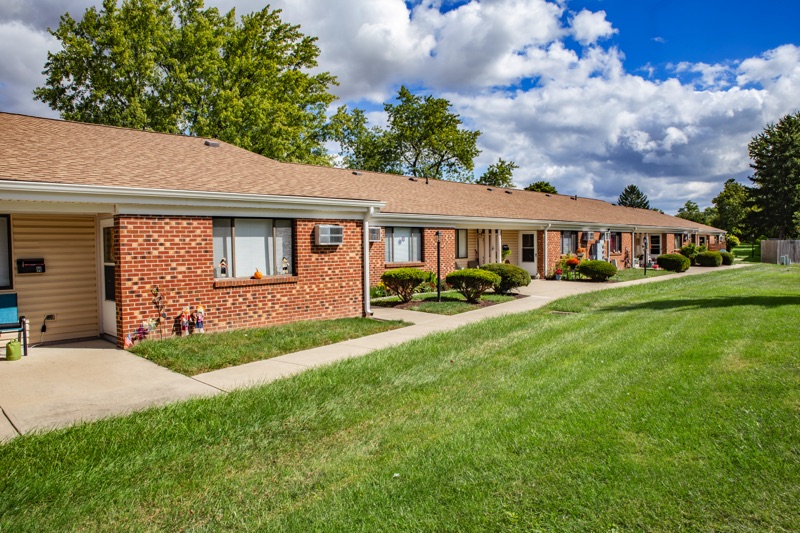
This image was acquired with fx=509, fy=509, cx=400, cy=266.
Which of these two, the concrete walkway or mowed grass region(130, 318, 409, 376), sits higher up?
mowed grass region(130, 318, 409, 376)

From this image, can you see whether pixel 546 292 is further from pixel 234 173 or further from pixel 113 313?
pixel 113 313

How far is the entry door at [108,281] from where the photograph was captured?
30.3 ft

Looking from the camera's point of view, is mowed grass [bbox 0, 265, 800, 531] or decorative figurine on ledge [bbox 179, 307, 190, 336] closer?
mowed grass [bbox 0, 265, 800, 531]

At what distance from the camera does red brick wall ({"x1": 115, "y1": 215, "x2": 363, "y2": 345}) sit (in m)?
8.62

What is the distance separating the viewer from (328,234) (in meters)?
11.3

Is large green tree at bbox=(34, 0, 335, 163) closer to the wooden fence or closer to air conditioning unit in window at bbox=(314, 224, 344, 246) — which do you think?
air conditioning unit in window at bbox=(314, 224, 344, 246)

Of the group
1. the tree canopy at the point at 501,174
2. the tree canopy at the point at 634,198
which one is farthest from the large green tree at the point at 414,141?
the tree canopy at the point at 634,198

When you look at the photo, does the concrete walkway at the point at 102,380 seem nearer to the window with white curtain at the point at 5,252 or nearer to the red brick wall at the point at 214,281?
the red brick wall at the point at 214,281

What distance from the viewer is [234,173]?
11.5 meters

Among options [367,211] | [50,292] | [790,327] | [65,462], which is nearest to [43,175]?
[50,292]

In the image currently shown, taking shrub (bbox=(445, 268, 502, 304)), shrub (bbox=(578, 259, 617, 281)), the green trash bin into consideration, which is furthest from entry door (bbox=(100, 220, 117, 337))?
shrub (bbox=(578, 259, 617, 281))

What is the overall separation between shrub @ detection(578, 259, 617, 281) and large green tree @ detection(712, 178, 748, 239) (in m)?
47.2

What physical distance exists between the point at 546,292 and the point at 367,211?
796cm

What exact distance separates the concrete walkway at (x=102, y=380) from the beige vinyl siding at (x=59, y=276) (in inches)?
24.3
